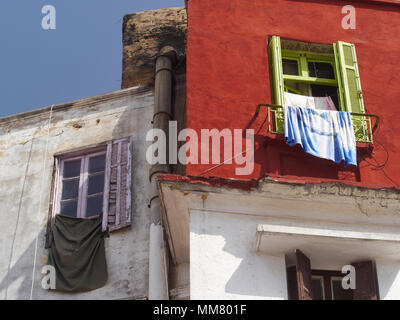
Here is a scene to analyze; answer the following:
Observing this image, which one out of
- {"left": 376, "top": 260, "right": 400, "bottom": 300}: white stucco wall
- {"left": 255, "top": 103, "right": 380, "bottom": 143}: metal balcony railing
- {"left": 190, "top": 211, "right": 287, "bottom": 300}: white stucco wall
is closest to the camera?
{"left": 190, "top": 211, "right": 287, "bottom": 300}: white stucco wall

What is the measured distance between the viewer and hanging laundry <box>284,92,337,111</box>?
1032 cm

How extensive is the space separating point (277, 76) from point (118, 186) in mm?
3339

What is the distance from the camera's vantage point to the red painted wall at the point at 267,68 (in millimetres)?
9680

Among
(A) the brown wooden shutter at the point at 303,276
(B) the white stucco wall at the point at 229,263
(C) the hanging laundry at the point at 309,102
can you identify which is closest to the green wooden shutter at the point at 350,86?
(C) the hanging laundry at the point at 309,102

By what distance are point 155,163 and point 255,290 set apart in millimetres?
3761

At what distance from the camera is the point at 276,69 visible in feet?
34.1

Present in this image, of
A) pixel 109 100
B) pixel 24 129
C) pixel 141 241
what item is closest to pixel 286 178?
pixel 141 241

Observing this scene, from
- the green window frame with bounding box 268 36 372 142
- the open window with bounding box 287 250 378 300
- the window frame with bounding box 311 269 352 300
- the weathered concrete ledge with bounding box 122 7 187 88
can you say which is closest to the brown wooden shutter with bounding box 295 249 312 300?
the open window with bounding box 287 250 378 300

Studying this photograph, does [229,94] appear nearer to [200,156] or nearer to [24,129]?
[200,156]

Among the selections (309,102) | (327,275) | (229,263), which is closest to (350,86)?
(309,102)

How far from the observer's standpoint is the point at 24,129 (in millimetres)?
13078

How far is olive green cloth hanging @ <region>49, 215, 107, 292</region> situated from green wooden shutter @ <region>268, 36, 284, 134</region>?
3.55 m

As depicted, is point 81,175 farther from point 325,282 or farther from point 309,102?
point 325,282

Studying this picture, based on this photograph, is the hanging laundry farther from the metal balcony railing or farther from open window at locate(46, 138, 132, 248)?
open window at locate(46, 138, 132, 248)
